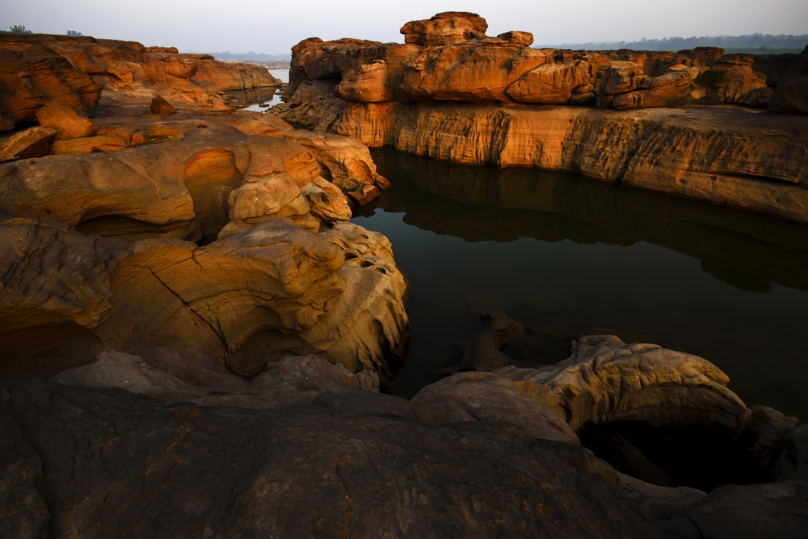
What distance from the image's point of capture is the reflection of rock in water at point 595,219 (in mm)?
10117

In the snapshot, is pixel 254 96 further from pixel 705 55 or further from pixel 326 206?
pixel 705 55

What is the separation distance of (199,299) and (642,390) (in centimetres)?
574

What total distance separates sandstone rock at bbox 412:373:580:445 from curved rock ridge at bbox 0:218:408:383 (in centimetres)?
234

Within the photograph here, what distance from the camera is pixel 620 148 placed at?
50.3ft

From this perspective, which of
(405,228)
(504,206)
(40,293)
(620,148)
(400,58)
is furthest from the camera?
(400,58)

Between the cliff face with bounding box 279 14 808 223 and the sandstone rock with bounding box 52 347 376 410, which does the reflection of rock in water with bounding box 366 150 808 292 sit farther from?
the sandstone rock with bounding box 52 347 376 410

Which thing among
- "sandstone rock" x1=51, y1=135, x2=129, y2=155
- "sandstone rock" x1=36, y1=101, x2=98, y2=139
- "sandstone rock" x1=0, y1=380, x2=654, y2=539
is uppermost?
"sandstone rock" x1=36, y1=101, x2=98, y2=139

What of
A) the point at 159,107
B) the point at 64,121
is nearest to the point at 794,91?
the point at 159,107

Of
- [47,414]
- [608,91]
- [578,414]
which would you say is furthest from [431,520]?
[608,91]

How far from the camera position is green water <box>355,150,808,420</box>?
699cm

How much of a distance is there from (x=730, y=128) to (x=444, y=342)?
13302 millimetres

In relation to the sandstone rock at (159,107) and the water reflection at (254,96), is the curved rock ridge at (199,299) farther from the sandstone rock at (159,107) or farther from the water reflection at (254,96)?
the water reflection at (254,96)

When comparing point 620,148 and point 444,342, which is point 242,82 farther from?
point 444,342

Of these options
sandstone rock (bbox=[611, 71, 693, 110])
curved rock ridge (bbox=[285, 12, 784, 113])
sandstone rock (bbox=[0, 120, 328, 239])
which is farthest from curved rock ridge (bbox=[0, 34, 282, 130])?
sandstone rock (bbox=[611, 71, 693, 110])
